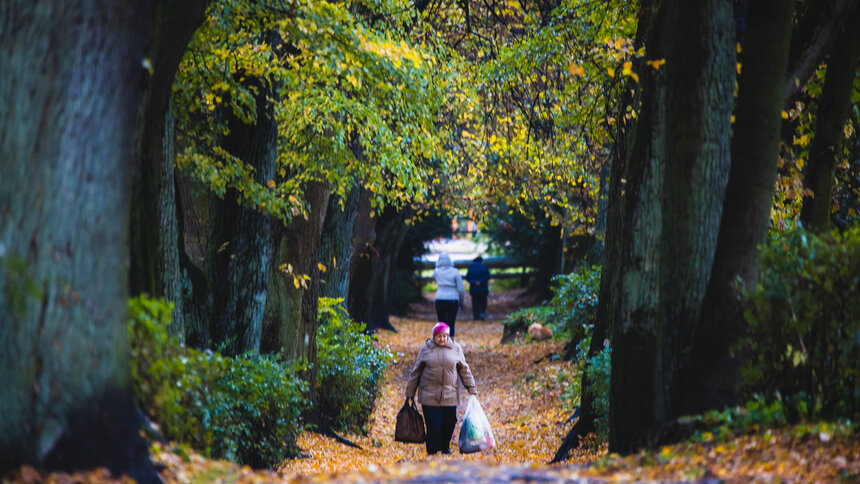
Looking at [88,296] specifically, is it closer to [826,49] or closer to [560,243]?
[826,49]

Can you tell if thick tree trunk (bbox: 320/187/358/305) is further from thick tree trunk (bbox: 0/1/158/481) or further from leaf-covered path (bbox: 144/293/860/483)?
thick tree trunk (bbox: 0/1/158/481)

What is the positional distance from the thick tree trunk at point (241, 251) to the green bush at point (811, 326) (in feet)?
17.1

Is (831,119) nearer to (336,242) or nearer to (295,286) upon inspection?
(295,286)

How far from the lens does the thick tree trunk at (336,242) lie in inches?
531

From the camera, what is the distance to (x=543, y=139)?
1429 centimetres

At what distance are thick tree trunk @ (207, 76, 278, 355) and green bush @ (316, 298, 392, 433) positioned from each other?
3051 mm

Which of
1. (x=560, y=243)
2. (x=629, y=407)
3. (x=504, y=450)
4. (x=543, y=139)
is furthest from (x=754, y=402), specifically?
(x=560, y=243)

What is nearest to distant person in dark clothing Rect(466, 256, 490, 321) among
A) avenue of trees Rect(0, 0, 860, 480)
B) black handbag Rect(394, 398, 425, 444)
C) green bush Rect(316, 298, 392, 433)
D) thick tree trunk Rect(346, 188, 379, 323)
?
thick tree trunk Rect(346, 188, 379, 323)

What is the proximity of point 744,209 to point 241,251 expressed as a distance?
207 inches

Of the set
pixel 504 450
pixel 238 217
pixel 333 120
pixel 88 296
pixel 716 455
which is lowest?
pixel 504 450

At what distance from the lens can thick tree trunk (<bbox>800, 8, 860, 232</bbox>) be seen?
288 inches

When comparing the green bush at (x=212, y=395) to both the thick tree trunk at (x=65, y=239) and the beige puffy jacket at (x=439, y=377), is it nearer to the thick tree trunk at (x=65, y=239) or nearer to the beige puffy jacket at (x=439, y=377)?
the thick tree trunk at (x=65, y=239)

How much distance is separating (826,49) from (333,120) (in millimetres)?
5380

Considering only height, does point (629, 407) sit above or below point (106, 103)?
below
